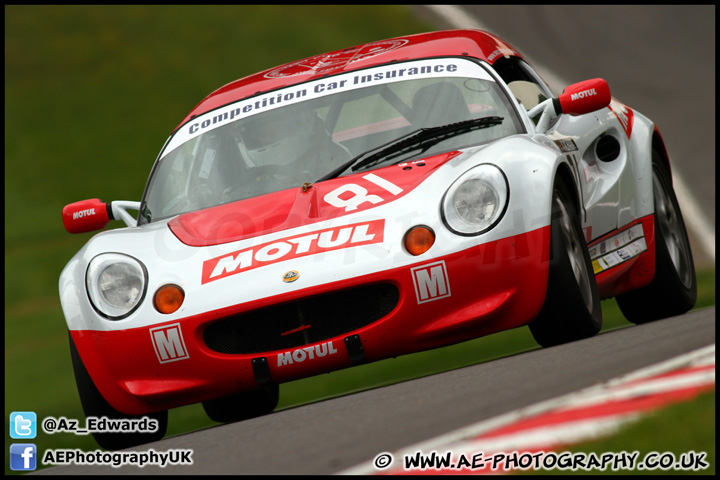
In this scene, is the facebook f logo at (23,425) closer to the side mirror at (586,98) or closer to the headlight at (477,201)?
the headlight at (477,201)

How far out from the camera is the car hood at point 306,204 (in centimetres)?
433

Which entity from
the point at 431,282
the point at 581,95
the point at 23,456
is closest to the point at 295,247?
the point at 431,282

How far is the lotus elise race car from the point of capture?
4094mm

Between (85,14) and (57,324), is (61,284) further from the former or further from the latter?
(85,14)

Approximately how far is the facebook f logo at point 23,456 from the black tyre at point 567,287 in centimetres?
218

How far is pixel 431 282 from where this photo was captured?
160 inches

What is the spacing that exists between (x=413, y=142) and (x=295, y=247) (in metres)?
0.97

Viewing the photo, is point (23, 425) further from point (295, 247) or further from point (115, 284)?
point (295, 247)

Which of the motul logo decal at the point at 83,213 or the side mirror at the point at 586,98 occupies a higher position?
the side mirror at the point at 586,98

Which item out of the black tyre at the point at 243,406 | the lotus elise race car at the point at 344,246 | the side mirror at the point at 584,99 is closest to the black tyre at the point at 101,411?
the lotus elise race car at the point at 344,246

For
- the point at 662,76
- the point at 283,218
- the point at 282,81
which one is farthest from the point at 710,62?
the point at 283,218

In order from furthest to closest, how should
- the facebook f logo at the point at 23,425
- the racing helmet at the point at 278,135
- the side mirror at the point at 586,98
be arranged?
the racing helmet at the point at 278,135 → the side mirror at the point at 586,98 → the facebook f logo at the point at 23,425

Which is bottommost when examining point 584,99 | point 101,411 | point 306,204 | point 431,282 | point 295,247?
point 101,411

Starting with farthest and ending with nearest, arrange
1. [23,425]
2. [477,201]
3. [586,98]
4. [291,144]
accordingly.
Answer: [291,144]
[586,98]
[23,425]
[477,201]
